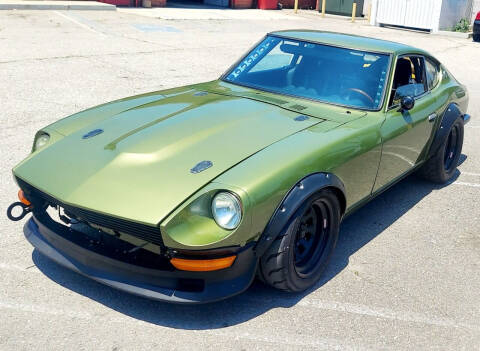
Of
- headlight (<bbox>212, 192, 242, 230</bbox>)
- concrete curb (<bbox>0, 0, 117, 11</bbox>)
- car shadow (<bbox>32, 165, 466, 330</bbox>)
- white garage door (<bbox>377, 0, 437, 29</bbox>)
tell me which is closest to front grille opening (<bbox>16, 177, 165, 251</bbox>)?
headlight (<bbox>212, 192, 242, 230</bbox>)

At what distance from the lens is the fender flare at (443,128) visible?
5.24 m

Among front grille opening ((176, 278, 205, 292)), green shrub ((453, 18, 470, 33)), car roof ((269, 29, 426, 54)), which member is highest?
car roof ((269, 29, 426, 54))

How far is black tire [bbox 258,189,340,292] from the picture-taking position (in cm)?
339

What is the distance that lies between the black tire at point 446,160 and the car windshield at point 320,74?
1.23m

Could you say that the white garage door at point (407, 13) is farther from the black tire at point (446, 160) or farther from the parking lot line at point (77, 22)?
the black tire at point (446, 160)

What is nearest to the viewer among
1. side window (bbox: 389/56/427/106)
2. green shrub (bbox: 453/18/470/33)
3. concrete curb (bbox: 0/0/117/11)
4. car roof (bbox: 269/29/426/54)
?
side window (bbox: 389/56/427/106)

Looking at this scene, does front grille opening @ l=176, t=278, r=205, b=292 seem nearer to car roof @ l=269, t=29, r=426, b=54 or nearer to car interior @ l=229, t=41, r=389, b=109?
car interior @ l=229, t=41, r=389, b=109

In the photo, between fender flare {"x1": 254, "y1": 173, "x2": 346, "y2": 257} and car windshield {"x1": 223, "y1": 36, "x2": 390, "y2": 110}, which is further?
car windshield {"x1": 223, "y1": 36, "x2": 390, "y2": 110}

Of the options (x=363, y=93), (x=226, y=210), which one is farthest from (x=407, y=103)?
(x=226, y=210)

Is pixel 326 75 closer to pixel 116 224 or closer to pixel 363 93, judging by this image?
pixel 363 93

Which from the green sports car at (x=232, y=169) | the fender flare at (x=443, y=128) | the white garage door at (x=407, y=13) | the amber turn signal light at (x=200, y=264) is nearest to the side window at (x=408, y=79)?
the green sports car at (x=232, y=169)

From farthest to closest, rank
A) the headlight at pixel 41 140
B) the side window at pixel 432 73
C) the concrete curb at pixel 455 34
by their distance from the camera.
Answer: the concrete curb at pixel 455 34, the side window at pixel 432 73, the headlight at pixel 41 140

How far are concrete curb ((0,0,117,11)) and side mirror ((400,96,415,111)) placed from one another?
46.9 ft

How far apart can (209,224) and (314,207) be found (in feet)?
2.85
